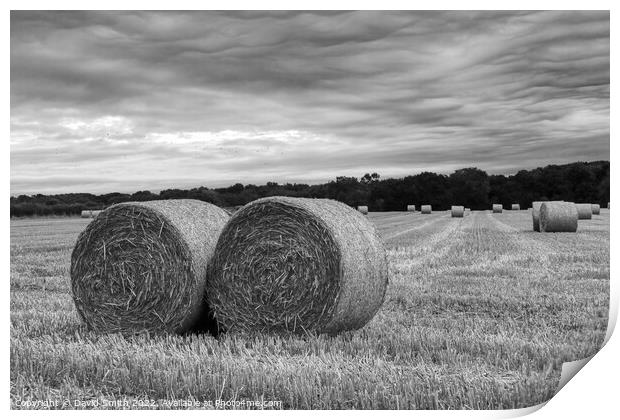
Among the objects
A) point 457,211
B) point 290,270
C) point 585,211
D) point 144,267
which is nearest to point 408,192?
point 585,211

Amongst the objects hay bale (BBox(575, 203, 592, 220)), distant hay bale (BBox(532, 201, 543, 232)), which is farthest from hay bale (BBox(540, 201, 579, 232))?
hay bale (BBox(575, 203, 592, 220))

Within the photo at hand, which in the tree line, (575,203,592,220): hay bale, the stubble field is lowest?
the stubble field

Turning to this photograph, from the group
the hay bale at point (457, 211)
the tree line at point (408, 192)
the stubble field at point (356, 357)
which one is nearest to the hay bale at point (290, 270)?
the stubble field at point (356, 357)

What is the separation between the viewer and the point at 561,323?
5922 millimetres

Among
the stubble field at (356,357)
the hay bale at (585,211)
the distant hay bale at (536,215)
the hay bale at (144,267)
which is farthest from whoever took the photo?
the hay bale at (585,211)

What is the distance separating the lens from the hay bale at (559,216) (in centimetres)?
1697

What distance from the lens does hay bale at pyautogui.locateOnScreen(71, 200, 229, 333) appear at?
5219 millimetres

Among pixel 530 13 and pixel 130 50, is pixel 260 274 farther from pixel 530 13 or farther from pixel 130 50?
pixel 530 13

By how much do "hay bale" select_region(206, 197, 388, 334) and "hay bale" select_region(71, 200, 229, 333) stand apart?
21 cm

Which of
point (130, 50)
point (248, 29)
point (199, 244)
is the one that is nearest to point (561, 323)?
point (199, 244)

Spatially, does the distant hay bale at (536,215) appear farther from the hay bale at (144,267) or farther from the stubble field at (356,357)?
the hay bale at (144,267)

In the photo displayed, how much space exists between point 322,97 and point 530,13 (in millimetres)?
1800

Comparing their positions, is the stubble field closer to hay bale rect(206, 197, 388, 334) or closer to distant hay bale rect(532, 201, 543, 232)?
hay bale rect(206, 197, 388, 334)

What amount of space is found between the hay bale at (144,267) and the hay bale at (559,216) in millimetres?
13274
